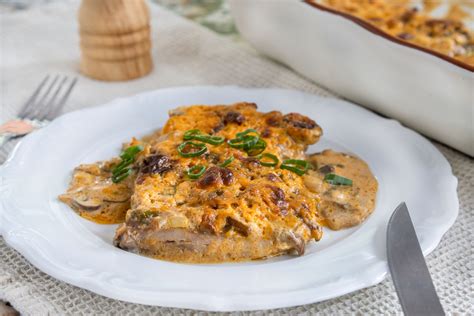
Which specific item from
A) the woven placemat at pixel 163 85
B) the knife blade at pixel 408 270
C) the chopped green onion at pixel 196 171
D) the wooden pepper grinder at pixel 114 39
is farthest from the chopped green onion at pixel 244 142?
the wooden pepper grinder at pixel 114 39

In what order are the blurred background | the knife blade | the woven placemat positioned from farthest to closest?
the blurred background, the woven placemat, the knife blade

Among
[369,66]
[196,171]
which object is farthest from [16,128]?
[369,66]

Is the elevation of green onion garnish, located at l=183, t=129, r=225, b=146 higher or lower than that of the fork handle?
higher

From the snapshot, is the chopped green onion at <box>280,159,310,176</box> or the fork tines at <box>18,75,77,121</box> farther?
the fork tines at <box>18,75,77,121</box>

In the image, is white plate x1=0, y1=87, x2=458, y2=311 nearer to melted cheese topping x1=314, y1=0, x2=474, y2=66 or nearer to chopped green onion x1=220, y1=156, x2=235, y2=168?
chopped green onion x1=220, y1=156, x2=235, y2=168

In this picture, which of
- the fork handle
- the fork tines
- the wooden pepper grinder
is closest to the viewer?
the fork handle

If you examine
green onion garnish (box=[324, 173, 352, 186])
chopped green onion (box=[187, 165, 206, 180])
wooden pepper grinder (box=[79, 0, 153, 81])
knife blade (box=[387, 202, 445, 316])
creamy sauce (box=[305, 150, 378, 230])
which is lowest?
wooden pepper grinder (box=[79, 0, 153, 81])

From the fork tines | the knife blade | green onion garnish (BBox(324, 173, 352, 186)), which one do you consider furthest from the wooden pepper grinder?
the knife blade

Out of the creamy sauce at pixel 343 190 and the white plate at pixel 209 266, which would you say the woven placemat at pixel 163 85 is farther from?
the creamy sauce at pixel 343 190

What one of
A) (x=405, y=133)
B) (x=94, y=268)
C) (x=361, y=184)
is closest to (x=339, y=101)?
(x=405, y=133)

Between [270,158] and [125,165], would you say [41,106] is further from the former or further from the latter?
[270,158]
